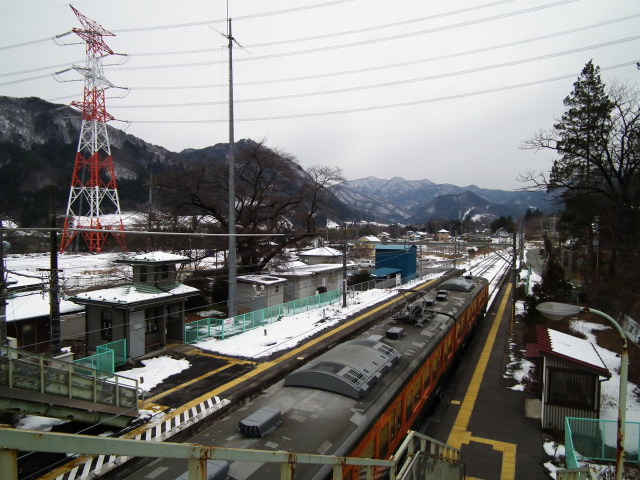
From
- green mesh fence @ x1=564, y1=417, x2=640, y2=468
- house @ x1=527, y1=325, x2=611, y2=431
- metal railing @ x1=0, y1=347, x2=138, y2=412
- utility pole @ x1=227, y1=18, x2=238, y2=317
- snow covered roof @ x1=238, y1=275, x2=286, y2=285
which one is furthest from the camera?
snow covered roof @ x1=238, y1=275, x2=286, y2=285

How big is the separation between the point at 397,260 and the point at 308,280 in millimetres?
13581

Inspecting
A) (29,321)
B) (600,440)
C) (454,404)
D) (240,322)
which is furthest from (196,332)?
(600,440)

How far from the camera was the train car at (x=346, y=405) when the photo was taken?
222 inches

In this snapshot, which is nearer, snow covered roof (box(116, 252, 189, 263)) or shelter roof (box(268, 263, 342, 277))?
snow covered roof (box(116, 252, 189, 263))

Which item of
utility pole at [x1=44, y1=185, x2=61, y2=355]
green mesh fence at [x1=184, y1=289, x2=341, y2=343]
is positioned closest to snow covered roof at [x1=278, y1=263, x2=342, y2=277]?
green mesh fence at [x1=184, y1=289, x2=341, y2=343]

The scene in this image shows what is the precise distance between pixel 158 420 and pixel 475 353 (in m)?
14.5

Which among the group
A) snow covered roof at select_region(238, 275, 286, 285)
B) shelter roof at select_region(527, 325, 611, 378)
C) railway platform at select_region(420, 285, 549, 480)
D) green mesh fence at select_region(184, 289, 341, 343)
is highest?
shelter roof at select_region(527, 325, 611, 378)

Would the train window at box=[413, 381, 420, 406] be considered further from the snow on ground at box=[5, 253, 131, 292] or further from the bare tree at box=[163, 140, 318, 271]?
the bare tree at box=[163, 140, 318, 271]

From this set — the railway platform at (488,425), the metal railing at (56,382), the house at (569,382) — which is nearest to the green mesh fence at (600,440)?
the house at (569,382)

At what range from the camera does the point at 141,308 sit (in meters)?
15.8

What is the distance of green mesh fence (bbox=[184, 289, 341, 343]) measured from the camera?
1919 centimetres

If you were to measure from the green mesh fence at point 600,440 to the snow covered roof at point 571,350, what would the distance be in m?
1.33

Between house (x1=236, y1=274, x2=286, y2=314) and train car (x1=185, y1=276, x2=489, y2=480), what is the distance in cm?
1450

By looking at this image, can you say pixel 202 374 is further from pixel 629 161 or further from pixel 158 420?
pixel 629 161
